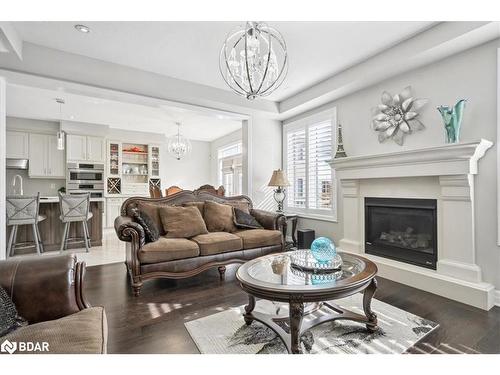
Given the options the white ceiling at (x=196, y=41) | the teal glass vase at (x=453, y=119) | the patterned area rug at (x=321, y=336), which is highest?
the white ceiling at (x=196, y=41)

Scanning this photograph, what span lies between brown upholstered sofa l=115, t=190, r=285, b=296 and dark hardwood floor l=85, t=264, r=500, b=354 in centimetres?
22

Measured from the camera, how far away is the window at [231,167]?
747cm

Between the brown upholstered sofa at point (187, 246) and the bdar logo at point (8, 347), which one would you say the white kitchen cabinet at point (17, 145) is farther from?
the bdar logo at point (8, 347)

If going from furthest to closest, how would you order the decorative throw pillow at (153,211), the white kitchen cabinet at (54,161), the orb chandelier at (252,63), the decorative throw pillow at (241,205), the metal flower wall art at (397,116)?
1. the white kitchen cabinet at (54,161)
2. the decorative throw pillow at (241,205)
3. the decorative throw pillow at (153,211)
4. the metal flower wall art at (397,116)
5. the orb chandelier at (252,63)

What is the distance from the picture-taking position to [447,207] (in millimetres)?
2717

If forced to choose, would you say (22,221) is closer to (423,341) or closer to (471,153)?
(423,341)

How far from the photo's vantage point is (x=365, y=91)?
3695 millimetres

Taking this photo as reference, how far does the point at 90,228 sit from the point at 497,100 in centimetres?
608

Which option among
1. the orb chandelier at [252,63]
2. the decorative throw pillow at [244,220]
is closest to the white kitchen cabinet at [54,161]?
the decorative throw pillow at [244,220]

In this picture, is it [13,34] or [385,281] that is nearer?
[13,34]

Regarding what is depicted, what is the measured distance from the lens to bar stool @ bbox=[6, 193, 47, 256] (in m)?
3.95

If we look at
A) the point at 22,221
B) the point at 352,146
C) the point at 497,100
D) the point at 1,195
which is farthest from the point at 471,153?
the point at 22,221

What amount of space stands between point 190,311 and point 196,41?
9.14 ft

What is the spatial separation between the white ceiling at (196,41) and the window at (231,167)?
12.8 feet
